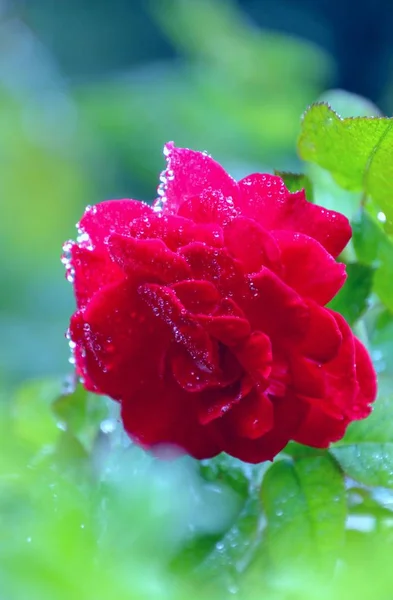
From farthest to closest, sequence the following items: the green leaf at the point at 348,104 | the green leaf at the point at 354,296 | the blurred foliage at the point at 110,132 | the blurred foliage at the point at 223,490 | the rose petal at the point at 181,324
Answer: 1. the blurred foliage at the point at 110,132
2. the green leaf at the point at 348,104
3. the green leaf at the point at 354,296
4. the rose petal at the point at 181,324
5. the blurred foliage at the point at 223,490

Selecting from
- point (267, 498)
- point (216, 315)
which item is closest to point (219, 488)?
point (267, 498)

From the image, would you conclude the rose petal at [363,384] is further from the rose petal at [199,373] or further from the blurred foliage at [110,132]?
the blurred foliage at [110,132]

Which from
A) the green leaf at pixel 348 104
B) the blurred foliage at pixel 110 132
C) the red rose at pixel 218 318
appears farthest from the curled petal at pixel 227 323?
the blurred foliage at pixel 110 132

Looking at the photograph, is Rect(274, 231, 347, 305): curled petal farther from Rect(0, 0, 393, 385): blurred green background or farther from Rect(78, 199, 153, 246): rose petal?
Rect(0, 0, 393, 385): blurred green background

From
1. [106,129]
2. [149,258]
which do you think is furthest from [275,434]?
[106,129]

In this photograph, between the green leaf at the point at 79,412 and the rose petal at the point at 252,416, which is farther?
the green leaf at the point at 79,412

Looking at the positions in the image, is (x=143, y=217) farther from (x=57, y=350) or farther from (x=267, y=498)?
(x=57, y=350)

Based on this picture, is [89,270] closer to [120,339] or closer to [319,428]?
[120,339]
